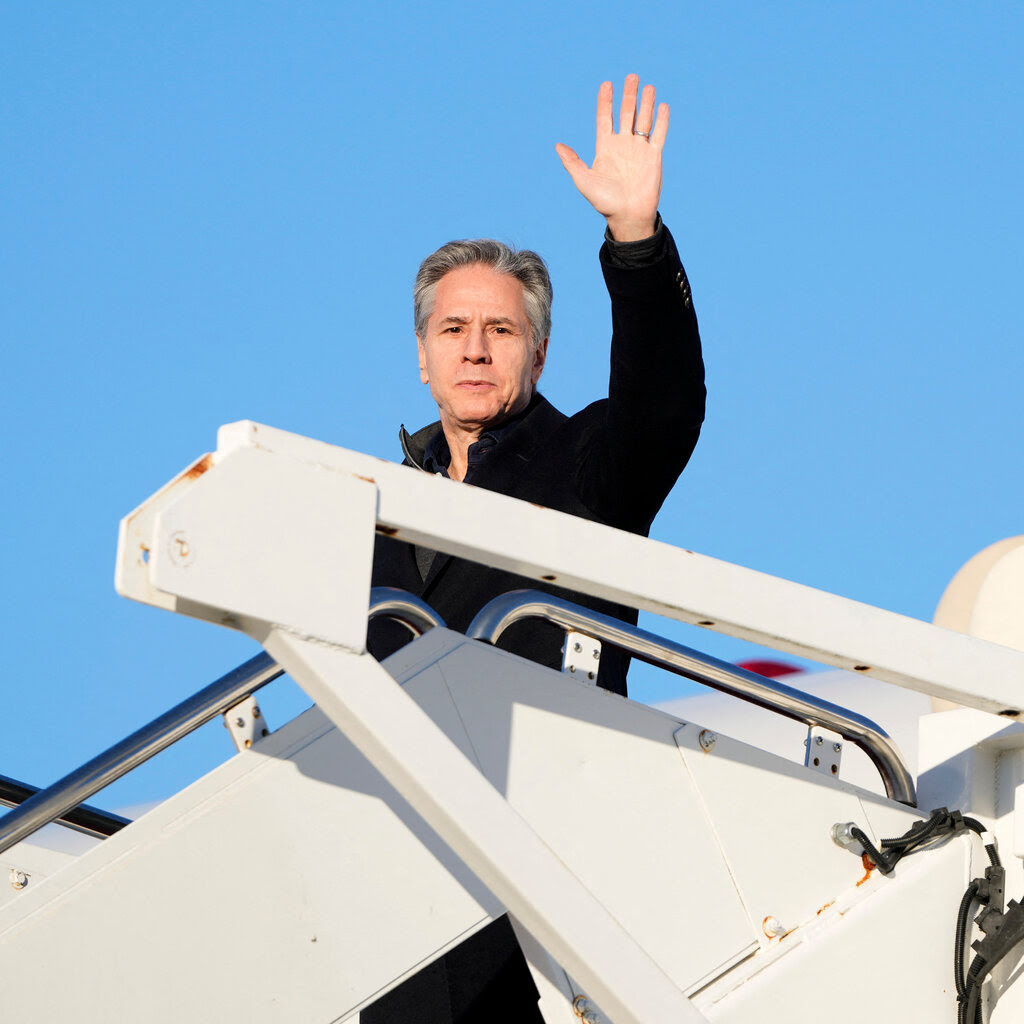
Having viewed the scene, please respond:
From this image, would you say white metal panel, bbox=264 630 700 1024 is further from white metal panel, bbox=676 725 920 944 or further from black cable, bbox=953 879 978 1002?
black cable, bbox=953 879 978 1002

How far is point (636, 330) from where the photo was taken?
327cm

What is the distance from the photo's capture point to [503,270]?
14.3 ft

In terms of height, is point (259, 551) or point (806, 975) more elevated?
point (259, 551)

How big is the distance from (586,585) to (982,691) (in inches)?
31.4

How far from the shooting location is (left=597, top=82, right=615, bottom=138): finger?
10.9 ft

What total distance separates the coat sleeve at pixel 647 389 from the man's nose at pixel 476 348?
64 centimetres

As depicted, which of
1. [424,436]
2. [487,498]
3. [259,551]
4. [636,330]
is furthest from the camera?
[424,436]

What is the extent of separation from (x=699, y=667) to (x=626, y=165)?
1.09 metres

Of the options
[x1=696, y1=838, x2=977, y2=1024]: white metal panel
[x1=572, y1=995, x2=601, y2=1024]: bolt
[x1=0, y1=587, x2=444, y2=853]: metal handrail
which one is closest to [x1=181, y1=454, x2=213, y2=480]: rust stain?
[x1=0, y1=587, x2=444, y2=853]: metal handrail

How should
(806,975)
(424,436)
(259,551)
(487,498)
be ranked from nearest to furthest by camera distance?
1. (259,551)
2. (487,498)
3. (806,975)
4. (424,436)

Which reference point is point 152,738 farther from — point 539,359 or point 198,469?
point 539,359

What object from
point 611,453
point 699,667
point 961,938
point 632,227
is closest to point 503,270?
point 611,453

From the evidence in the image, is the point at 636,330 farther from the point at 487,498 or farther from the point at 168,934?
the point at 168,934

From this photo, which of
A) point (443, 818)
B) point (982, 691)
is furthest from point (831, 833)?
point (443, 818)
